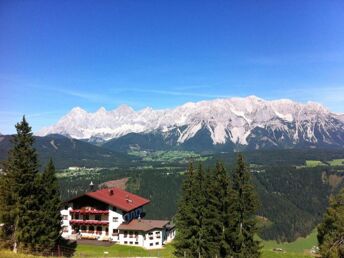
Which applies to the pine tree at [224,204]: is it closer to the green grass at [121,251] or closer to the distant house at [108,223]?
the green grass at [121,251]

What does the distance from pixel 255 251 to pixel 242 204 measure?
687cm

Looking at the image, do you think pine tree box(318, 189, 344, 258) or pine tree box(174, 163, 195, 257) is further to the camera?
pine tree box(174, 163, 195, 257)

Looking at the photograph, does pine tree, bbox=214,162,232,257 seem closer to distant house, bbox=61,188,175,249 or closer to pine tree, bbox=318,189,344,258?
pine tree, bbox=318,189,344,258

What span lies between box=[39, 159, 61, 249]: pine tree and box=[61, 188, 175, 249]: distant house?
80.5 feet

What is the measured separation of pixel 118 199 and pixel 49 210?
33087 millimetres

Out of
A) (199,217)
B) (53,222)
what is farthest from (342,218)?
(53,222)

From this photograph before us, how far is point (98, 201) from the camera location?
3698 inches

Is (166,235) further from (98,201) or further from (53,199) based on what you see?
(53,199)

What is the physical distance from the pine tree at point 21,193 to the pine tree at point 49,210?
1681 millimetres

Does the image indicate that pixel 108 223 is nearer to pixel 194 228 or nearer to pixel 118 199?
pixel 118 199

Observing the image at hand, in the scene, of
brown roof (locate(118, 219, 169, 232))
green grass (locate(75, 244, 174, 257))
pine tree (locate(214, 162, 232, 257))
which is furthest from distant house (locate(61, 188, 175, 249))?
pine tree (locate(214, 162, 232, 257))

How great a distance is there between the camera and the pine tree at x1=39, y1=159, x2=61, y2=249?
2418 inches

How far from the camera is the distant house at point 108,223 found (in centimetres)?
9025

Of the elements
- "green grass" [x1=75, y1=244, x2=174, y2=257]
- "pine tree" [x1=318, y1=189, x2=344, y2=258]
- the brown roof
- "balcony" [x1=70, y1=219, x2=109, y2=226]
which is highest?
"pine tree" [x1=318, y1=189, x2=344, y2=258]
